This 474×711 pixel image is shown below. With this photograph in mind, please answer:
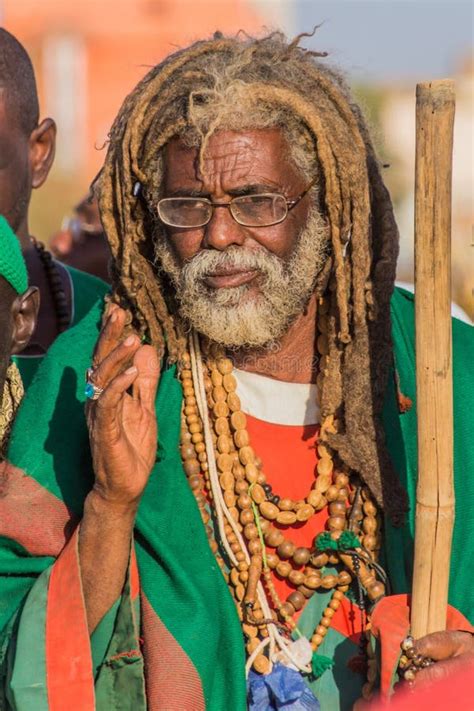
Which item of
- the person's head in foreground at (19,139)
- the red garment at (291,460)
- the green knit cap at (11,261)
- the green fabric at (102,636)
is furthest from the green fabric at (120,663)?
the person's head in foreground at (19,139)

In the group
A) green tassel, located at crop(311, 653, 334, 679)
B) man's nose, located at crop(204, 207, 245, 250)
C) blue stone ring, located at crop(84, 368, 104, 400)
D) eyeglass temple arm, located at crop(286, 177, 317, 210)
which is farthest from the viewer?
eyeglass temple arm, located at crop(286, 177, 317, 210)

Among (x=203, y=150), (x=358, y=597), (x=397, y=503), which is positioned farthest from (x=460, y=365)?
(x=203, y=150)

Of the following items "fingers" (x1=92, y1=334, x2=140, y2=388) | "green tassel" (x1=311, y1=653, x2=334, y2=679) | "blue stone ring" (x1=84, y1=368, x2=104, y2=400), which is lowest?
"green tassel" (x1=311, y1=653, x2=334, y2=679)

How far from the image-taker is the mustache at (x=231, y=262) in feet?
13.0

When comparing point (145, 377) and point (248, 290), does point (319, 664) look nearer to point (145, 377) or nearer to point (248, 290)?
point (145, 377)

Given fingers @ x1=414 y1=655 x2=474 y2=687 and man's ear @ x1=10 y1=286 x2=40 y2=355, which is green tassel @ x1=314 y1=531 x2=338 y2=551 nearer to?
fingers @ x1=414 y1=655 x2=474 y2=687

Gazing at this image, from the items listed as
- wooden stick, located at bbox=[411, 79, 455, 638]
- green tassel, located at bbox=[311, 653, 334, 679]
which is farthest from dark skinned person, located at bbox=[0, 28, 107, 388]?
wooden stick, located at bbox=[411, 79, 455, 638]

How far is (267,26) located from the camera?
448 centimetres

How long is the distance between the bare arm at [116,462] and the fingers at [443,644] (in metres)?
Result: 0.83

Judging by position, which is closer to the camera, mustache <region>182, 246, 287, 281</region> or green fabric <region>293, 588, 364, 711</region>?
green fabric <region>293, 588, 364, 711</region>

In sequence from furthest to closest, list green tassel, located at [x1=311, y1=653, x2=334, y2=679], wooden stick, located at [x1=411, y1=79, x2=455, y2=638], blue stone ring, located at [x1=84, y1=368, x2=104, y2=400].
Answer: green tassel, located at [x1=311, y1=653, x2=334, y2=679] < blue stone ring, located at [x1=84, y1=368, x2=104, y2=400] < wooden stick, located at [x1=411, y1=79, x2=455, y2=638]

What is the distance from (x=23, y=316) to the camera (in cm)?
416

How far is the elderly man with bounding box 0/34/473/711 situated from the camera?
3.59 metres

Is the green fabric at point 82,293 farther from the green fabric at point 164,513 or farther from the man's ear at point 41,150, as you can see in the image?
the green fabric at point 164,513
